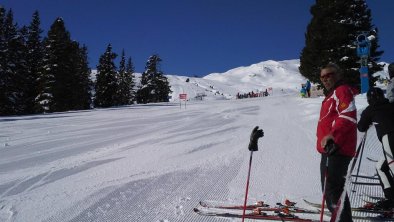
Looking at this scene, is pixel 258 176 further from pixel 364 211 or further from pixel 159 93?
pixel 159 93

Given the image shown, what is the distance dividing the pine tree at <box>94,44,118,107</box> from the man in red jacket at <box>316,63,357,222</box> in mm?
51867

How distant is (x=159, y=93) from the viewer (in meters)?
67.1

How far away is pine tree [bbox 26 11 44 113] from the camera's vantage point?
142ft

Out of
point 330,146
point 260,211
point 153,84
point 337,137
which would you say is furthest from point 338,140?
point 153,84

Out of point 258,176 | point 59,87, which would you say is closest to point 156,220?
point 258,176

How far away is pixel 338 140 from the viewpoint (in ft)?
12.1

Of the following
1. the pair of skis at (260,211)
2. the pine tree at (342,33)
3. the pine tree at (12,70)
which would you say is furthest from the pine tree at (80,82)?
the pair of skis at (260,211)

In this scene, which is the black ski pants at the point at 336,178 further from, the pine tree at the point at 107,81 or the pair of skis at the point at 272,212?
the pine tree at the point at 107,81

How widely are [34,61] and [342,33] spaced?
37283 millimetres

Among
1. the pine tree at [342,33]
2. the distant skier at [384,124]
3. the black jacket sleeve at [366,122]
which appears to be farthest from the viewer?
the pine tree at [342,33]

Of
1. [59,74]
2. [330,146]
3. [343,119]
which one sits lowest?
[330,146]

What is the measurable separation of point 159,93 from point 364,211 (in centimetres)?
6316

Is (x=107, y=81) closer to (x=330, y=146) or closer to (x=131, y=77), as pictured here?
(x=131, y=77)

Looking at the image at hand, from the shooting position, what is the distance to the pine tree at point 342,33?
28.0m
